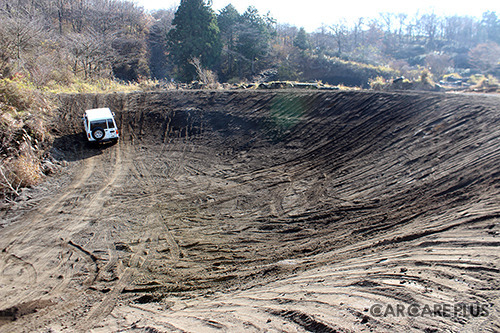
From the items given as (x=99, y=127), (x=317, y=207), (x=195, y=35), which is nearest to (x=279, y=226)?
(x=317, y=207)

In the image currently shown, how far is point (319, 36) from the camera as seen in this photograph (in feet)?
199

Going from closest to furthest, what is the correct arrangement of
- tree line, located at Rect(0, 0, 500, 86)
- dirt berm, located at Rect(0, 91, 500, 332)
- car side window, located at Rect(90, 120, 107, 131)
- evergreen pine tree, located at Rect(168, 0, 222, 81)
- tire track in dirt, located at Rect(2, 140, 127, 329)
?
dirt berm, located at Rect(0, 91, 500, 332) < tire track in dirt, located at Rect(2, 140, 127, 329) < car side window, located at Rect(90, 120, 107, 131) < tree line, located at Rect(0, 0, 500, 86) < evergreen pine tree, located at Rect(168, 0, 222, 81)

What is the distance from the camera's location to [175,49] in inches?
1590

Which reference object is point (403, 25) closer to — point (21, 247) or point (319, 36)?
point (319, 36)

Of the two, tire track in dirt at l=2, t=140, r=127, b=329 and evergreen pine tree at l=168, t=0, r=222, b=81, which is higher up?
evergreen pine tree at l=168, t=0, r=222, b=81

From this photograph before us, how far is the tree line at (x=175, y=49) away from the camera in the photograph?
2841cm

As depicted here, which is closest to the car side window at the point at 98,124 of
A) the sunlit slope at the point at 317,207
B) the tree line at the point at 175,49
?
the sunlit slope at the point at 317,207

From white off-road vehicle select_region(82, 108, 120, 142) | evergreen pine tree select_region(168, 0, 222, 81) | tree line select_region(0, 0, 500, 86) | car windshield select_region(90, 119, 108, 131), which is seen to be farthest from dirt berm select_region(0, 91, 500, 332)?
evergreen pine tree select_region(168, 0, 222, 81)

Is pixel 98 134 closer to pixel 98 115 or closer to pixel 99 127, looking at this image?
pixel 99 127

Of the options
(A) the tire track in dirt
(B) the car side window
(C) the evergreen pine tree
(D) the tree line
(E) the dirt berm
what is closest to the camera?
(E) the dirt berm

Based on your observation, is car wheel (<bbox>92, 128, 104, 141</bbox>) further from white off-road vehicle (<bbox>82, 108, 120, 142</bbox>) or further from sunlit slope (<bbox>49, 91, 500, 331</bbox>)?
sunlit slope (<bbox>49, 91, 500, 331</bbox>)

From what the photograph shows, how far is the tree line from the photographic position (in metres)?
28.4

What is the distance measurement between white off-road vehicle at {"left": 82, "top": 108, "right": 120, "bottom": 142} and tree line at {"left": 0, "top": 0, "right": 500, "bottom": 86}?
9.97 meters

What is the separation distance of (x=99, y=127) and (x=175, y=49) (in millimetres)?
25802
